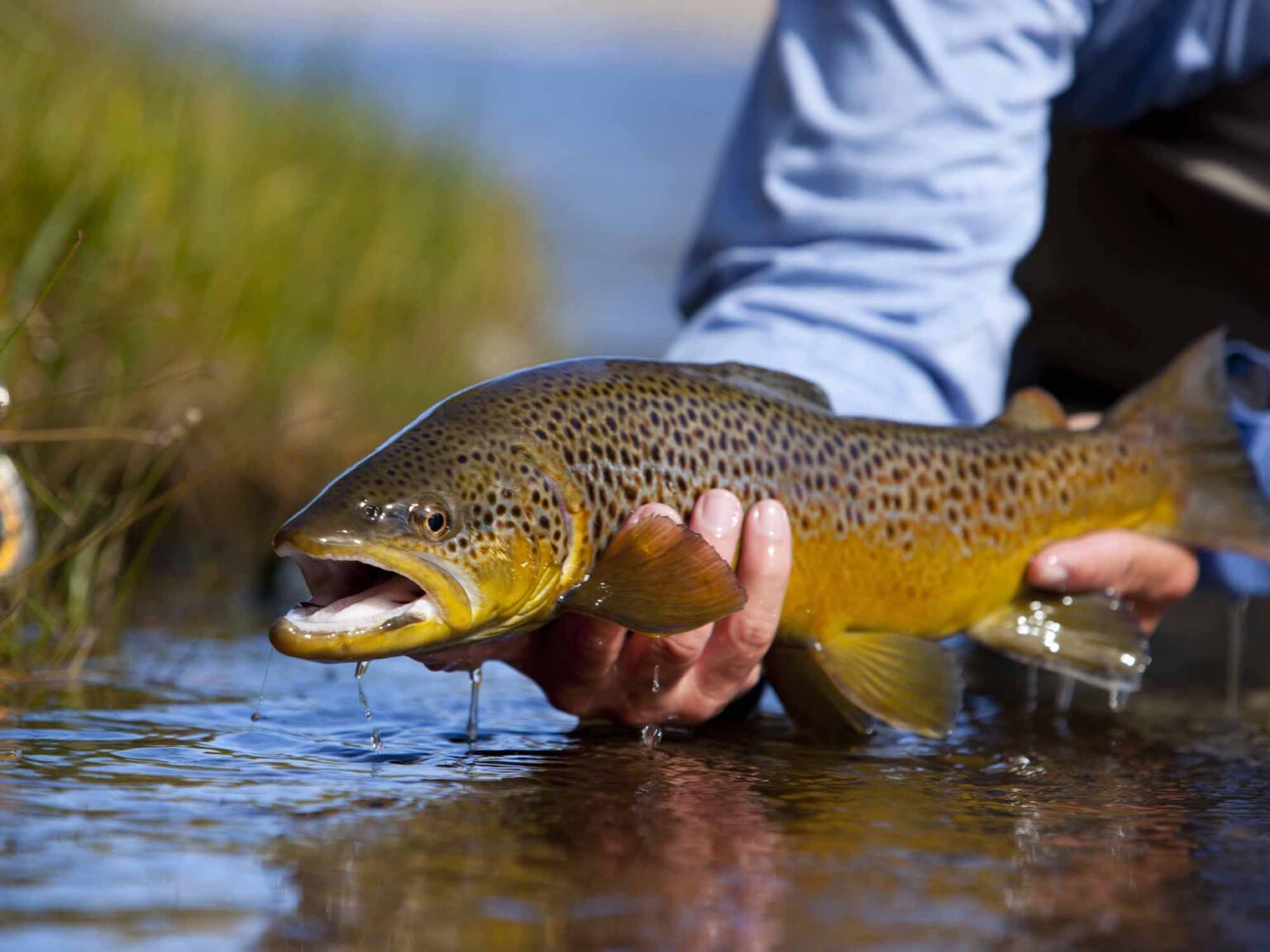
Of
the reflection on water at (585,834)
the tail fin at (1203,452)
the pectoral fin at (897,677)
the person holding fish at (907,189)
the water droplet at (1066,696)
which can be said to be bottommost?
the reflection on water at (585,834)

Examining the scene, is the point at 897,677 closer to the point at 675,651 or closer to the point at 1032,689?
the point at 675,651

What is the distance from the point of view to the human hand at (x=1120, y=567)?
2654 mm

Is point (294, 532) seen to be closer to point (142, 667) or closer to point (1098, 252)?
point (142, 667)

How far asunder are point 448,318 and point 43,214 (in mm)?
2950

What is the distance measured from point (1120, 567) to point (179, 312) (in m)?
2.50

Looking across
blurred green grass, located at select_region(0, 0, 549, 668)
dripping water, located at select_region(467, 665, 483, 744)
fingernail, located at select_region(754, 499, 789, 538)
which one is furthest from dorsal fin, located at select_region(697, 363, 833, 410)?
blurred green grass, located at select_region(0, 0, 549, 668)

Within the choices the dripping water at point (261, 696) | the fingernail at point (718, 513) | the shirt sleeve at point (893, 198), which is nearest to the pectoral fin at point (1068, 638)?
the shirt sleeve at point (893, 198)

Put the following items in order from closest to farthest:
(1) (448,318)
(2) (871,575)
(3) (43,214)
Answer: (2) (871,575) < (3) (43,214) < (1) (448,318)

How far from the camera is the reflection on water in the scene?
4.81 ft

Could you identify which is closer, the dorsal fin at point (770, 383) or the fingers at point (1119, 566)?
the dorsal fin at point (770, 383)

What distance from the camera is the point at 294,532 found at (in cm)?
194

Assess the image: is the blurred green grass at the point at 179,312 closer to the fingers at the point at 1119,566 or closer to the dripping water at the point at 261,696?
the dripping water at the point at 261,696

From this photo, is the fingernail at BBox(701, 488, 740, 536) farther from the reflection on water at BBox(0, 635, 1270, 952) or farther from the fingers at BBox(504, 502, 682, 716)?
the reflection on water at BBox(0, 635, 1270, 952)

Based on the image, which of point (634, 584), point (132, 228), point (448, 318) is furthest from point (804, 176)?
point (448, 318)
